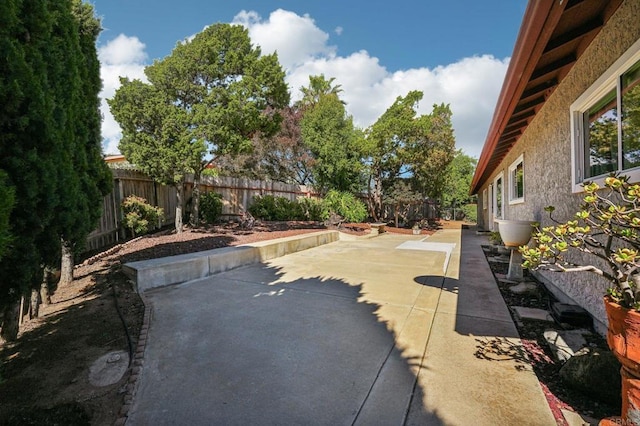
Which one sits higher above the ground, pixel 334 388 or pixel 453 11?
pixel 453 11

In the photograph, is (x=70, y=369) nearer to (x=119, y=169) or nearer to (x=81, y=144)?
(x=81, y=144)

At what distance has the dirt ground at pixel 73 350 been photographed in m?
1.95

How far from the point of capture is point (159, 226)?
348 inches

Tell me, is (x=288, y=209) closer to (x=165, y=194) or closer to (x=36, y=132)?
(x=165, y=194)

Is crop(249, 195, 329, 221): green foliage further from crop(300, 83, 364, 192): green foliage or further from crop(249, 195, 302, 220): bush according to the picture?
crop(300, 83, 364, 192): green foliage

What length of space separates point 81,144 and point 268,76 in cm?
600

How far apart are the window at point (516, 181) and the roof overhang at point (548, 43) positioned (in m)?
2.62

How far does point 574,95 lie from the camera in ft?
11.9

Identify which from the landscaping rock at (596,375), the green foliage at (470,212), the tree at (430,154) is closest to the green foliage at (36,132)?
the landscaping rock at (596,375)

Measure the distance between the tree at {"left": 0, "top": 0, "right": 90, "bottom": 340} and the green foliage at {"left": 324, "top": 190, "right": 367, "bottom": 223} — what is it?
1130 cm

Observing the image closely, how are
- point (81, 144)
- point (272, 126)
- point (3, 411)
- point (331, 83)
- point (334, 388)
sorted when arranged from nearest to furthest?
point (3, 411) → point (334, 388) → point (81, 144) → point (272, 126) → point (331, 83)

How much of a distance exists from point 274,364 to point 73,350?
1855mm

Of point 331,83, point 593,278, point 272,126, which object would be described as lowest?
point 593,278

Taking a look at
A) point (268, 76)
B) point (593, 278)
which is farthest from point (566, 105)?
point (268, 76)
